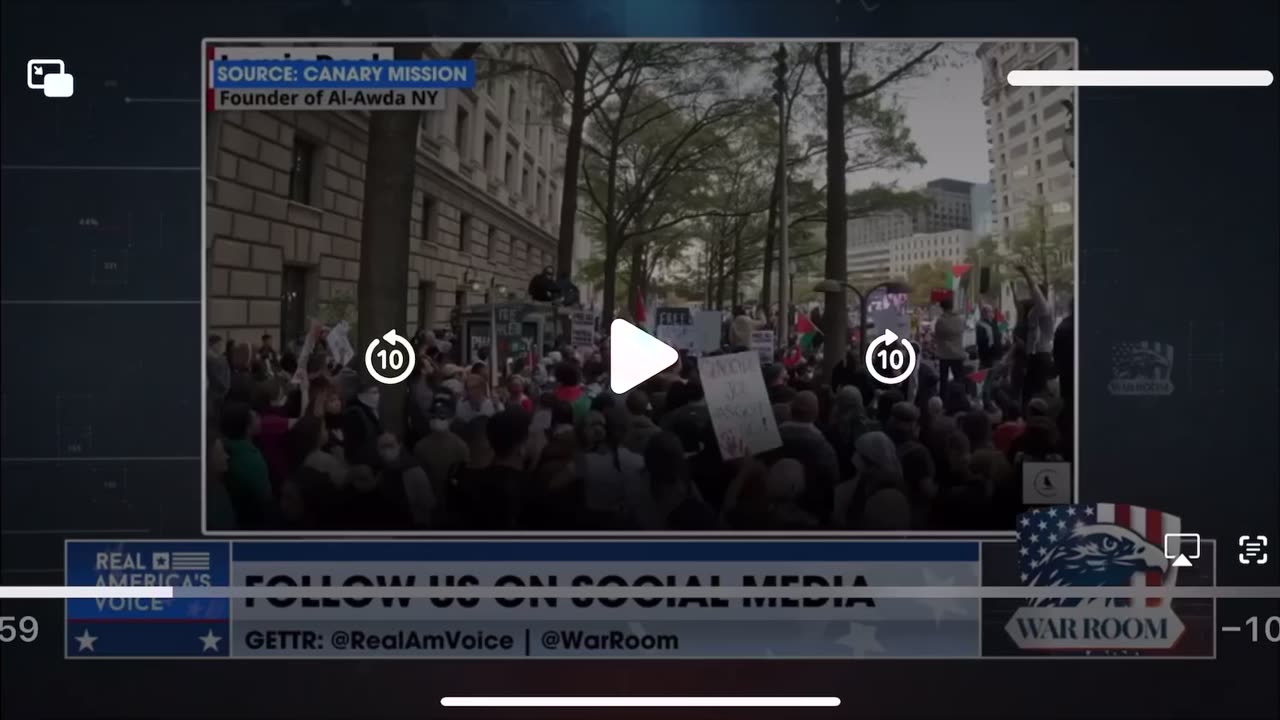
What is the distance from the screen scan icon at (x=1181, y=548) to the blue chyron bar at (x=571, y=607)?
0.12ft

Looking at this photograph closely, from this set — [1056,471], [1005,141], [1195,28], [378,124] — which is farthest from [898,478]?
[378,124]

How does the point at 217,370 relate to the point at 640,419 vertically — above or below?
above

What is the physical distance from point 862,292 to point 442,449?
110cm

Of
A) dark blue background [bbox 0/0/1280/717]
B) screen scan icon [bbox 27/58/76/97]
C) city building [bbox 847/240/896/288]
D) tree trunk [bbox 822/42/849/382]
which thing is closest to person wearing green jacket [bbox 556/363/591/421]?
tree trunk [bbox 822/42/849/382]

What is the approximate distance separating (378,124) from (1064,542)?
78.5 inches

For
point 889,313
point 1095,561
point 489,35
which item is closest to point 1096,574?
point 1095,561

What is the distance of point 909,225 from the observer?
8.52 feet

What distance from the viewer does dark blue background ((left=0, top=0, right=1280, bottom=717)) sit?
261 centimetres

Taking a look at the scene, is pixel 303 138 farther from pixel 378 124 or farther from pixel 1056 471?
pixel 1056 471

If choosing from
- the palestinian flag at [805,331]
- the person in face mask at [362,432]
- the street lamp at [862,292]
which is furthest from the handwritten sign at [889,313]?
the person in face mask at [362,432]

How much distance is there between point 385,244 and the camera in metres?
2.57

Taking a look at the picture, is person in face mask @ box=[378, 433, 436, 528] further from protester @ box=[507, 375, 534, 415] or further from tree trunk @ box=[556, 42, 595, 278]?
tree trunk @ box=[556, 42, 595, 278]

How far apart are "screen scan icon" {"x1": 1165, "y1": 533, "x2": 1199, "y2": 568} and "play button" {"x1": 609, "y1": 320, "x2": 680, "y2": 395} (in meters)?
1.33

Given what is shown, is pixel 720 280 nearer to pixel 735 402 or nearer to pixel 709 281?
pixel 709 281
